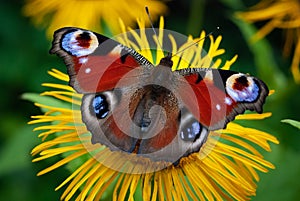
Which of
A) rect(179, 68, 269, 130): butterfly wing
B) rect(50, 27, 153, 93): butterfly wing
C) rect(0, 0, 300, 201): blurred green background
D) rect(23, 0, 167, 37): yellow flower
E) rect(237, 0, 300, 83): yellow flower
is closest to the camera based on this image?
rect(179, 68, 269, 130): butterfly wing

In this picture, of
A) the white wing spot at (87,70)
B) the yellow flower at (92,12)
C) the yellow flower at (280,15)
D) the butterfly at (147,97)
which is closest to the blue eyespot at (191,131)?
the butterfly at (147,97)

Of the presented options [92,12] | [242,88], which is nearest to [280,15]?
[92,12]

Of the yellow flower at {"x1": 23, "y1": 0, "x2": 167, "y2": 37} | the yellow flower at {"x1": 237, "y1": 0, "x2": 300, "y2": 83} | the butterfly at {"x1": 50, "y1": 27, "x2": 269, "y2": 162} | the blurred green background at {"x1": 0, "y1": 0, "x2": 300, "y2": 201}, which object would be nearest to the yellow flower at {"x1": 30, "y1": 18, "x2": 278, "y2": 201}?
the butterfly at {"x1": 50, "y1": 27, "x2": 269, "y2": 162}

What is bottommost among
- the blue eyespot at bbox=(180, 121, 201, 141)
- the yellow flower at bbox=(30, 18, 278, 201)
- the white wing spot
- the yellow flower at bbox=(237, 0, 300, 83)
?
the yellow flower at bbox=(30, 18, 278, 201)

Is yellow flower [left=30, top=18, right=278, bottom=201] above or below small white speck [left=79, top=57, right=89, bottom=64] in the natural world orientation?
below

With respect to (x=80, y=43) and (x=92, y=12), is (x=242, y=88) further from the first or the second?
(x=92, y=12)

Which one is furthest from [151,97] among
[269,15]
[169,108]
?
[269,15]

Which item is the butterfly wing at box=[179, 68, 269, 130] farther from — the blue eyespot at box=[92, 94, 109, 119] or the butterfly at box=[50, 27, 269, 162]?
the blue eyespot at box=[92, 94, 109, 119]
